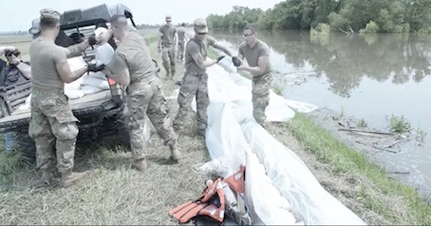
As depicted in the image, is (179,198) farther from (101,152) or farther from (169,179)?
(101,152)

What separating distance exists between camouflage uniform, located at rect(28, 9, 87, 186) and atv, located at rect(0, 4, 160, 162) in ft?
0.99

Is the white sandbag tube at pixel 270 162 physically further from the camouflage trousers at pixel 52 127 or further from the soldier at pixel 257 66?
the camouflage trousers at pixel 52 127

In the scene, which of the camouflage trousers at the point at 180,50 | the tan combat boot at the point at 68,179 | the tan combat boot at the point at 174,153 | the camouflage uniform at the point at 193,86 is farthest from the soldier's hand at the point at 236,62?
the camouflage trousers at the point at 180,50

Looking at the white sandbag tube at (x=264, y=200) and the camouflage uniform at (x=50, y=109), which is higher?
the camouflage uniform at (x=50, y=109)

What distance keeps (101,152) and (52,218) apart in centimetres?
142

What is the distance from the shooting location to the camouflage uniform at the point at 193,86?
15.8 feet

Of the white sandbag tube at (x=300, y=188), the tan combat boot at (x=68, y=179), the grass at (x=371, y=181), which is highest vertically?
the white sandbag tube at (x=300, y=188)

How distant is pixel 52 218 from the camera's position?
3254 mm

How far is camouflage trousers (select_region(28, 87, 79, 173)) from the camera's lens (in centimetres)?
342

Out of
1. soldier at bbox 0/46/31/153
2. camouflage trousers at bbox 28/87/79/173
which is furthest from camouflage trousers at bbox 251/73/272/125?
soldier at bbox 0/46/31/153

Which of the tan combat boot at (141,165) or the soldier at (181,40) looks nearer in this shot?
the tan combat boot at (141,165)

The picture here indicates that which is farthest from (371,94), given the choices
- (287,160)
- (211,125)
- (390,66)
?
(287,160)

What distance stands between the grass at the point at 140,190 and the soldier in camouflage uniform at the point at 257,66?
92 cm

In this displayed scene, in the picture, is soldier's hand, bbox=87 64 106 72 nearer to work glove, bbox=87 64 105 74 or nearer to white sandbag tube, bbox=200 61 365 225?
work glove, bbox=87 64 105 74
